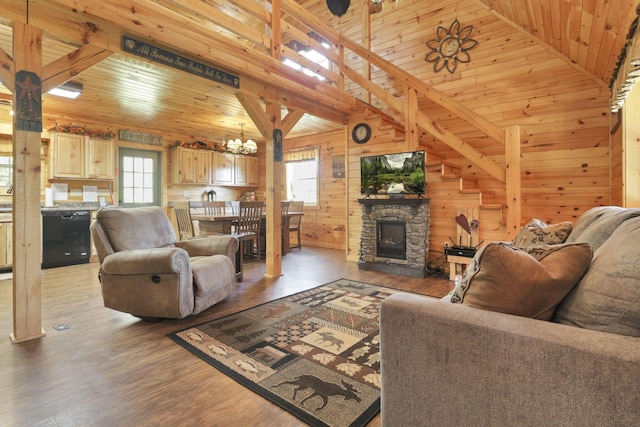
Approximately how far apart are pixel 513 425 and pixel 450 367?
20 cm

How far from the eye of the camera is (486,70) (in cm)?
468

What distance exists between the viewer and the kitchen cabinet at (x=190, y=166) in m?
6.54

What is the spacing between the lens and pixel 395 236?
451cm

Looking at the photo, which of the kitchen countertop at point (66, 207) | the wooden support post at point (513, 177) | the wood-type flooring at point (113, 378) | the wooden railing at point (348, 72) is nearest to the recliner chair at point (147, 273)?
the wood-type flooring at point (113, 378)

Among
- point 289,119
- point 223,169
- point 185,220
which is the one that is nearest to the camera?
point 289,119

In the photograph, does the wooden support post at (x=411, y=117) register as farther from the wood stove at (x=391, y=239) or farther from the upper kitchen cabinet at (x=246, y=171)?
the upper kitchen cabinet at (x=246, y=171)

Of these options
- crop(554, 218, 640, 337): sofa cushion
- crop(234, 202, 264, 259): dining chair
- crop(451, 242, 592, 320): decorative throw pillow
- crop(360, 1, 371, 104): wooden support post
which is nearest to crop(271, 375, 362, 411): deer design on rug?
crop(451, 242, 592, 320): decorative throw pillow

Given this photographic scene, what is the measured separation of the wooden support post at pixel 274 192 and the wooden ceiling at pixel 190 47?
32cm

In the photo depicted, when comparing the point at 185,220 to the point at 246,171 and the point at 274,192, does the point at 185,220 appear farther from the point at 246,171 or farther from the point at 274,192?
the point at 246,171

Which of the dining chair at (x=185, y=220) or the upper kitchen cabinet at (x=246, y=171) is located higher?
the upper kitchen cabinet at (x=246, y=171)

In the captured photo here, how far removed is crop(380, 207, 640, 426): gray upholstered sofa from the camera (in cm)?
78

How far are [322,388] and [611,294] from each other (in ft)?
4.41

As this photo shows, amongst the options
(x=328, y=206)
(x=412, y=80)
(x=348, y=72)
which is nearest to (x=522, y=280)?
(x=412, y=80)

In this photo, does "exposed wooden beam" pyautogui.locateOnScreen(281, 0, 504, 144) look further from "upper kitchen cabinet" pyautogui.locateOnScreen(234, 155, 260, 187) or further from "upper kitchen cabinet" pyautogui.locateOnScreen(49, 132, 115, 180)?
"upper kitchen cabinet" pyautogui.locateOnScreen(49, 132, 115, 180)
